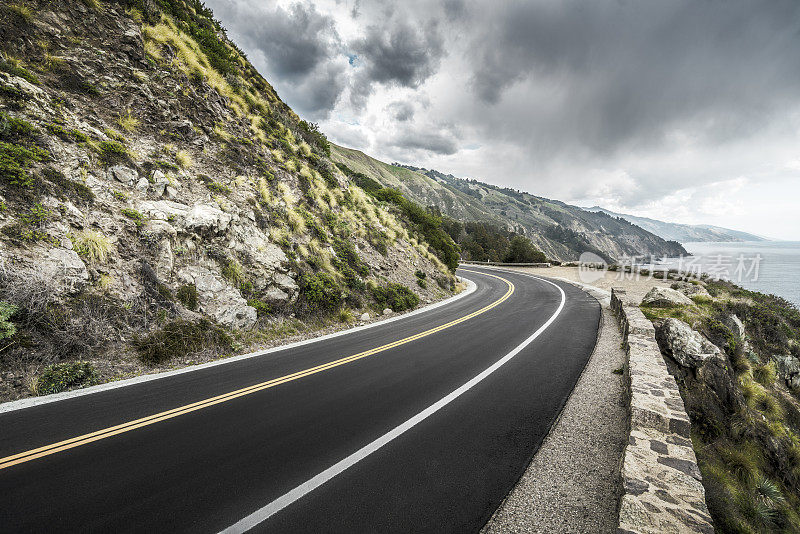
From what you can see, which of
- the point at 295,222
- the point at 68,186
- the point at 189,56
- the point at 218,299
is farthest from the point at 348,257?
the point at 189,56

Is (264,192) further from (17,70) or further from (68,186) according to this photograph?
(17,70)

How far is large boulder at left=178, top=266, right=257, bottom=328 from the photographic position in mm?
7820

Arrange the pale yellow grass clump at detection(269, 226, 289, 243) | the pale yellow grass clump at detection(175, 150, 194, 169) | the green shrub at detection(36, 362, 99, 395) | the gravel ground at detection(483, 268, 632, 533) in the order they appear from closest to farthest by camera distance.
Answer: the gravel ground at detection(483, 268, 632, 533) < the green shrub at detection(36, 362, 99, 395) < the pale yellow grass clump at detection(175, 150, 194, 169) < the pale yellow grass clump at detection(269, 226, 289, 243)

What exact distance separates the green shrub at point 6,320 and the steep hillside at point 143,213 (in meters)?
0.03

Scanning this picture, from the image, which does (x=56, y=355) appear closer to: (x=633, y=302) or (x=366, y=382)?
(x=366, y=382)

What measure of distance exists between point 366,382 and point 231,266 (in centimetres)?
592

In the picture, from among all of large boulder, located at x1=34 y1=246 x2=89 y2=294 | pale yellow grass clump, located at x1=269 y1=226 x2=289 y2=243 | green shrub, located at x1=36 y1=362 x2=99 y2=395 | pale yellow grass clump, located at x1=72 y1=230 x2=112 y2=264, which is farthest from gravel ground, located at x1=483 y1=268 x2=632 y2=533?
pale yellow grass clump, located at x1=269 y1=226 x2=289 y2=243

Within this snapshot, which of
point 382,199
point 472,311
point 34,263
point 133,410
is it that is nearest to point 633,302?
point 472,311

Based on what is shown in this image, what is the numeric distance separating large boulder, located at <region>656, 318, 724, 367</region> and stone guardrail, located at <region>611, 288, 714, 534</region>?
1629mm

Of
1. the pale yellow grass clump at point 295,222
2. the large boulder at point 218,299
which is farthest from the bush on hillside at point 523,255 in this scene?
the large boulder at point 218,299

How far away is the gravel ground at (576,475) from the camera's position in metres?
2.67

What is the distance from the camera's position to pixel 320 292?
1005 centimetres

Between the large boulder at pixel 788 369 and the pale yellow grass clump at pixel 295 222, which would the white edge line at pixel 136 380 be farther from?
the large boulder at pixel 788 369

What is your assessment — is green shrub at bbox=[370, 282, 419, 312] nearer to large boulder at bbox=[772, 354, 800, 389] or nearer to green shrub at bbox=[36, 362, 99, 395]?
green shrub at bbox=[36, 362, 99, 395]
